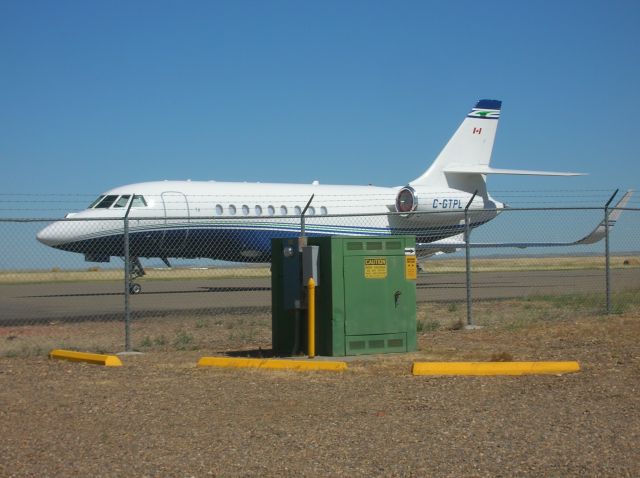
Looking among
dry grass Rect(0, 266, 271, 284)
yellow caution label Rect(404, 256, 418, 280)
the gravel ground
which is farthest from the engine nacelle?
the gravel ground

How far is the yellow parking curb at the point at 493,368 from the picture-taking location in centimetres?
938

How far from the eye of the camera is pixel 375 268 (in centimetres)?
1096

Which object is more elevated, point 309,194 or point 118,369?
point 309,194

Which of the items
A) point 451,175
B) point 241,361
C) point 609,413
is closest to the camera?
point 609,413

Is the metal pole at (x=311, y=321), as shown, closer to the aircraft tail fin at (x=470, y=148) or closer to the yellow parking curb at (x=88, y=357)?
the yellow parking curb at (x=88, y=357)

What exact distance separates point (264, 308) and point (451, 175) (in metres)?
18.7

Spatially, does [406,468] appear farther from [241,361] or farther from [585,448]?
[241,361]

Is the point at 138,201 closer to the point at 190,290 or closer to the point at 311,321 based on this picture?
the point at 190,290

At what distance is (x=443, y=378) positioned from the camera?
30.2 ft

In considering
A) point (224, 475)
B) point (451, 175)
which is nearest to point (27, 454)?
point (224, 475)

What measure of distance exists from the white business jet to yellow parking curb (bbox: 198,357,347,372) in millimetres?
9175

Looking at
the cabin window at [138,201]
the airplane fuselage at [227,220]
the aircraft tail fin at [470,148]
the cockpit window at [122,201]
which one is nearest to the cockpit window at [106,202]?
the airplane fuselage at [227,220]

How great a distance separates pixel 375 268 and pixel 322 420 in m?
3.88

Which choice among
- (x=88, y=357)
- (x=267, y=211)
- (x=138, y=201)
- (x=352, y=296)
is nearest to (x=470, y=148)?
(x=267, y=211)
